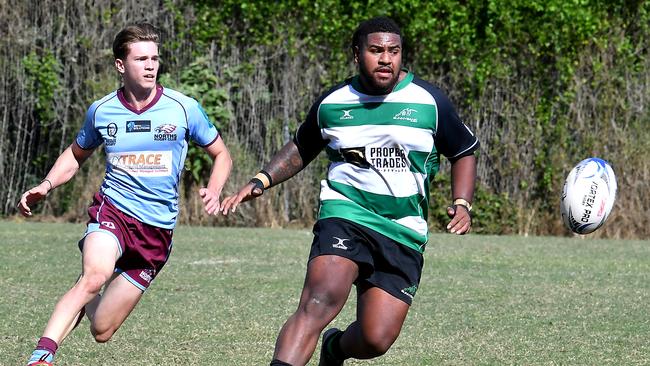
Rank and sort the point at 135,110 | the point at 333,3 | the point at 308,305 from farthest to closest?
the point at 333,3, the point at 135,110, the point at 308,305

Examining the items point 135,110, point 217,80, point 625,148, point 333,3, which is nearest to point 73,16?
point 217,80

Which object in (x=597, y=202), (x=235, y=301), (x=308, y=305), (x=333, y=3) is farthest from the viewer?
(x=333, y=3)

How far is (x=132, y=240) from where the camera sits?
249 inches

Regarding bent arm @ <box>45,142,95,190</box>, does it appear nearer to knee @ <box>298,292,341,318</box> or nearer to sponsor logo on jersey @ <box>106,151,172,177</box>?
sponsor logo on jersey @ <box>106,151,172,177</box>

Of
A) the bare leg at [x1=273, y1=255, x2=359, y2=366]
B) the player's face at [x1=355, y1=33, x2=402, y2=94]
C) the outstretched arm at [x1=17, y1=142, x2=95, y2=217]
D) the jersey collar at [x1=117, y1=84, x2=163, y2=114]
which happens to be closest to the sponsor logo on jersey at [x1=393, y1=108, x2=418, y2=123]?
the player's face at [x1=355, y1=33, x2=402, y2=94]

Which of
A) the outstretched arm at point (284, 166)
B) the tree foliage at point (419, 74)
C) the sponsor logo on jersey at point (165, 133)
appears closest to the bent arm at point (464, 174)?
the outstretched arm at point (284, 166)

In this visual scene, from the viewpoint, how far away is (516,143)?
1622 centimetres

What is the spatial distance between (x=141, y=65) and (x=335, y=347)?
72.0 inches

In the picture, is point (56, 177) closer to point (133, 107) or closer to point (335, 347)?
point (133, 107)

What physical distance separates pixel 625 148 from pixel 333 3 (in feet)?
14.2

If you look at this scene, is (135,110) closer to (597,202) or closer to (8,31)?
(597,202)

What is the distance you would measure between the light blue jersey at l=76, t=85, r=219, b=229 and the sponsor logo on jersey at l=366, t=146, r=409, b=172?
1.31m

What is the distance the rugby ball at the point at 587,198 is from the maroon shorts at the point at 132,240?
2.45 m

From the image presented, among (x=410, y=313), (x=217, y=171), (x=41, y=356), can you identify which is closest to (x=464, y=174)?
(x=217, y=171)
